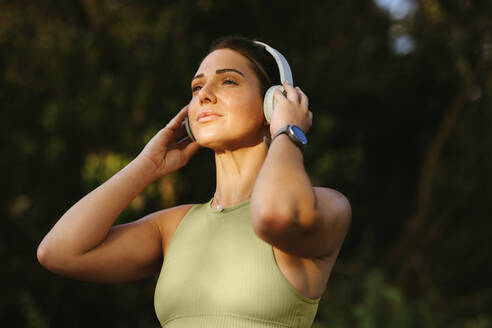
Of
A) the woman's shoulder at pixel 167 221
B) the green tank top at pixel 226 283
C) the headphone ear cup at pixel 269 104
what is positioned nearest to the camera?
the green tank top at pixel 226 283

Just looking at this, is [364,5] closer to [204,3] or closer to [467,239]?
[204,3]

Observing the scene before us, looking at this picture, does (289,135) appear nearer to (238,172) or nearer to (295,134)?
(295,134)

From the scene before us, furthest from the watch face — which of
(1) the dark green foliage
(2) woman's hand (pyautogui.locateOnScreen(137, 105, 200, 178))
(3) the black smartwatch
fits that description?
(1) the dark green foliage

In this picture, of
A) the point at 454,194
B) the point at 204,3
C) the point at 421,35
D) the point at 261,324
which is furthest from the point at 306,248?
the point at 421,35

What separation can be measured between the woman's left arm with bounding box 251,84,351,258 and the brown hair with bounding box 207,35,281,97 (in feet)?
1.24

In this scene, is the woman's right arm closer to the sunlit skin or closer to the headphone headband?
the sunlit skin

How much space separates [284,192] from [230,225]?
365 mm

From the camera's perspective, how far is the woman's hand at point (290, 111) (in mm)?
1559

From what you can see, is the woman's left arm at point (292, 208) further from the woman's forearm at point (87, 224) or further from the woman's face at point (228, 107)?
the woman's forearm at point (87, 224)

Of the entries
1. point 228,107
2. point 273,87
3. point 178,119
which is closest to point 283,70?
point 273,87

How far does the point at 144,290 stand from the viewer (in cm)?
534

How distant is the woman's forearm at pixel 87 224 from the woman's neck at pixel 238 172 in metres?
0.32

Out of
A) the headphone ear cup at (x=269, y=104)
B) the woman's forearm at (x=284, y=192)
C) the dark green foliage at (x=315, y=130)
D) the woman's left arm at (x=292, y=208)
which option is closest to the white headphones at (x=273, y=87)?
the headphone ear cup at (x=269, y=104)

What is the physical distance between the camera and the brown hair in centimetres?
189
